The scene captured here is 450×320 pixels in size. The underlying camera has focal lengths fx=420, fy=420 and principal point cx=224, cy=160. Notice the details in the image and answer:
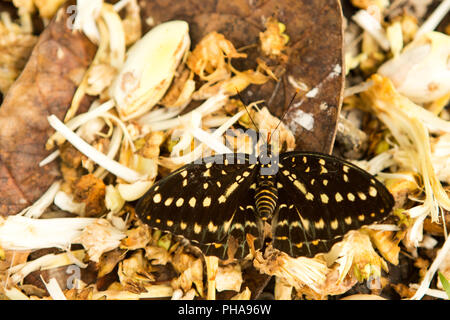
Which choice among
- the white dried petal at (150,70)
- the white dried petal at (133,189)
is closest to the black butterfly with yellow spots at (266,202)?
the white dried petal at (133,189)

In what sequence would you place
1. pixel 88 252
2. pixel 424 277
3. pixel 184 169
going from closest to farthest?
pixel 184 169
pixel 88 252
pixel 424 277

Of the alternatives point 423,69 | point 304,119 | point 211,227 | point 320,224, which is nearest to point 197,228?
point 211,227

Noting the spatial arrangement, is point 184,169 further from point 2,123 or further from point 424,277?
point 424,277

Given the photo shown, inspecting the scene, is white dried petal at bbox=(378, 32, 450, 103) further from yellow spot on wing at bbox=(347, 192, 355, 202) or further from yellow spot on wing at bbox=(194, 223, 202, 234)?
yellow spot on wing at bbox=(194, 223, 202, 234)

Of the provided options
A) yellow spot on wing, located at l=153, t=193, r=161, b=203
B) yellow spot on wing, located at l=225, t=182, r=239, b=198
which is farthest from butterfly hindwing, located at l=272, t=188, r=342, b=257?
yellow spot on wing, located at l=153, t=193, r=161, b=203

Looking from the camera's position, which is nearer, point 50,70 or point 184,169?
point 184,169

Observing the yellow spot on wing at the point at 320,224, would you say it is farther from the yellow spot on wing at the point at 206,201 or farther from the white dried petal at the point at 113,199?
the white dried petal at the point at 113,199
